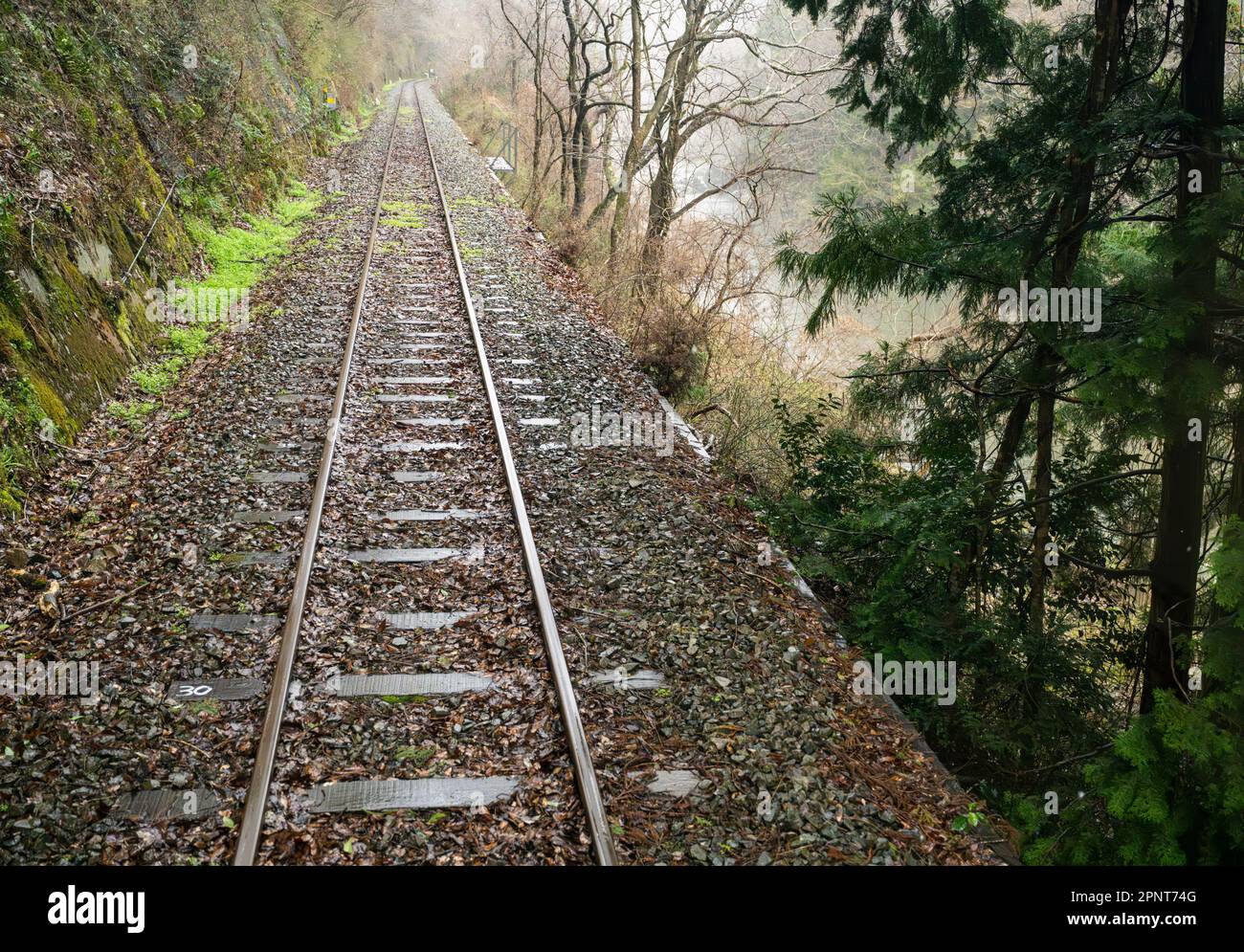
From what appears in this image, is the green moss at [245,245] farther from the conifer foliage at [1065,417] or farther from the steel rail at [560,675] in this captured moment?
the conifer foliage at [1065,417]

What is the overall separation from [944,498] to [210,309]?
9111 mm

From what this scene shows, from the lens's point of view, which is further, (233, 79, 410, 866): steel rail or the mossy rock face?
the mossy rock face

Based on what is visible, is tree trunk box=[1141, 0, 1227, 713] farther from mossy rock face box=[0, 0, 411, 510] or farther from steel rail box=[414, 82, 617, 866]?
mossy rock face box=[0, 0, 411, 510]

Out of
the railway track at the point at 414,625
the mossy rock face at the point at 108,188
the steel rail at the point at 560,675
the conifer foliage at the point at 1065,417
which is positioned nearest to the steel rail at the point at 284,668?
the railway track at the point at 414,625

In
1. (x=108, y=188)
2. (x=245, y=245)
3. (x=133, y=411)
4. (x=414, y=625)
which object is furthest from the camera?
(x=245, y=245)

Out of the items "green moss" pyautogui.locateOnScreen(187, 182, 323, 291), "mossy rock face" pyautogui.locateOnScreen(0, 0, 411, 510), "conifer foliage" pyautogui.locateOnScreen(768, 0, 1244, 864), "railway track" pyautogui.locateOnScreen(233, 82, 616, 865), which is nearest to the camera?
"conifer foliage" pyautogui.locateOnScreen(768, 0, 1244, 864)

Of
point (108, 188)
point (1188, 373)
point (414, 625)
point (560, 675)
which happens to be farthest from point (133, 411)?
point (1188, 373)

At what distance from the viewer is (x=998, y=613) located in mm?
5066

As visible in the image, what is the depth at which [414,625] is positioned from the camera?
4.89m

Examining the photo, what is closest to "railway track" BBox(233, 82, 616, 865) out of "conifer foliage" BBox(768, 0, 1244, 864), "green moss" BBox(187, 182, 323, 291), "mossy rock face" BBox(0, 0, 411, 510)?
"mossy rock face" BBox(0, 0, 411, 510)

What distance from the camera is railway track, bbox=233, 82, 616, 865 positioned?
12.2 feet

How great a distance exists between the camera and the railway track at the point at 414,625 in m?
3.71

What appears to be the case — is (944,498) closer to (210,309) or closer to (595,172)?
(210,309)

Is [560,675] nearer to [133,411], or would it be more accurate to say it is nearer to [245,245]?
[133,411]
